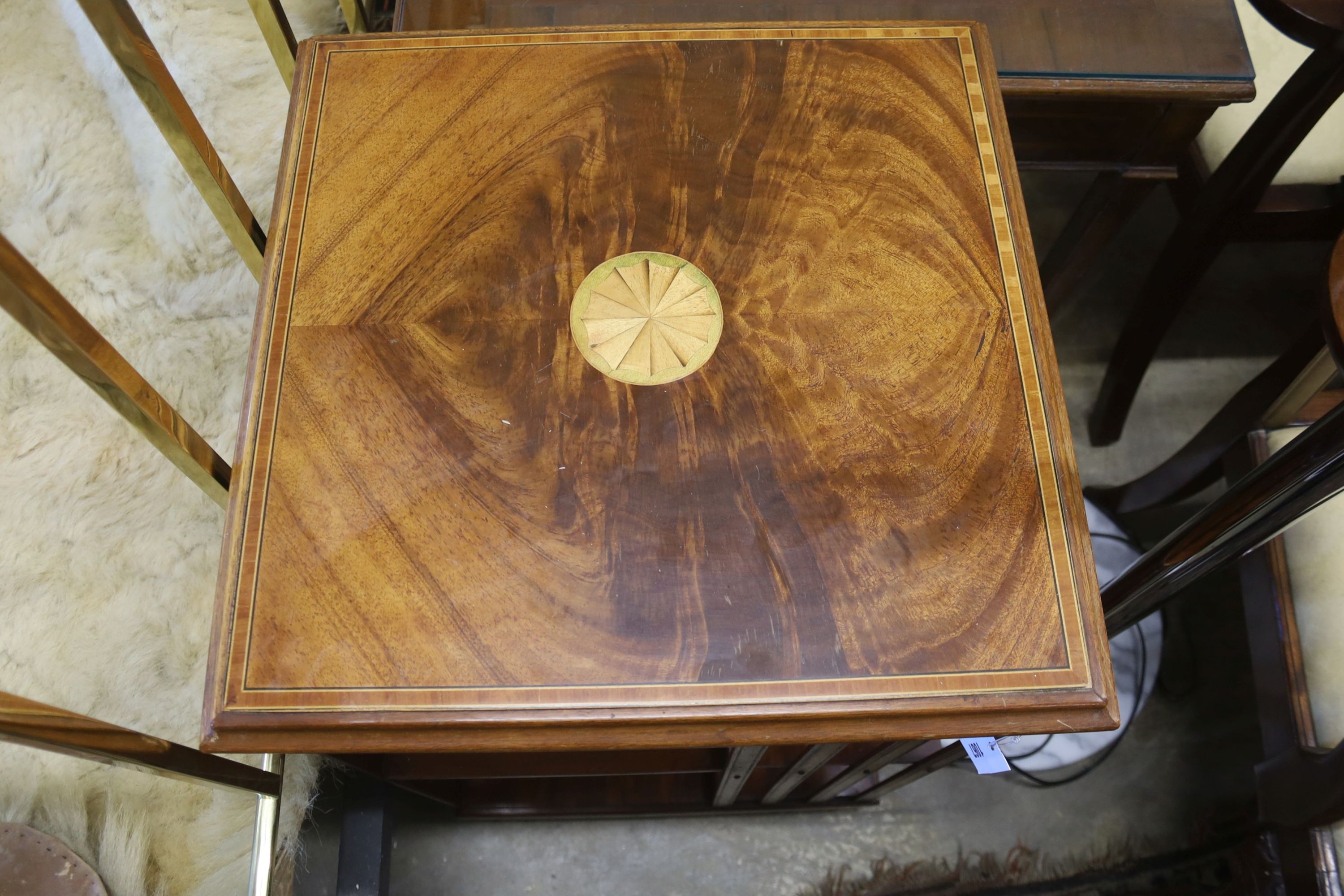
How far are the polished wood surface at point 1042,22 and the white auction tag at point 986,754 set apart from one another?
0.65 m

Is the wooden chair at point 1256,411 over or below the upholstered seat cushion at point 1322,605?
over

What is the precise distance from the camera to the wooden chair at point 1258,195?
0.97 metres

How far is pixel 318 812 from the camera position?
124cm

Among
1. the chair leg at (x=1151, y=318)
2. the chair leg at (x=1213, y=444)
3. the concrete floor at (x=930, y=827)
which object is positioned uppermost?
the chair leg at (x=1151, y=318)

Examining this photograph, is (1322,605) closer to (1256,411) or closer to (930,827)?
(1256,411)

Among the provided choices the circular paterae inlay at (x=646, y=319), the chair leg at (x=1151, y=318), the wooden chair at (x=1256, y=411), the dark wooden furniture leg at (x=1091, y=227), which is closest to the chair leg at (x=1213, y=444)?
the wooden chair at (x=1256, y=411)

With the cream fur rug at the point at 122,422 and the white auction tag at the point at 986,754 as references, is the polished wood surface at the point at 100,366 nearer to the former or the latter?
the cream fur rug at the point at 122,422

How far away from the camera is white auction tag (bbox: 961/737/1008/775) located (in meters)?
0.75

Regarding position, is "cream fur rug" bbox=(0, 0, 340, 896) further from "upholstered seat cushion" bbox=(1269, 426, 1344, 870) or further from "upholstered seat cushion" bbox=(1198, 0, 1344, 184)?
"upholstered seat cushion" bbox=(1198, 0, 1344, 184)

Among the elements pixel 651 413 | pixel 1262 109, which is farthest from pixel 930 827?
pixel 1262 109

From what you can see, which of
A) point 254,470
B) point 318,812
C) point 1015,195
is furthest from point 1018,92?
point 318,812

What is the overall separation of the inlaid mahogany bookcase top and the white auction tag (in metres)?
0.10

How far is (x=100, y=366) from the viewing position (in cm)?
66

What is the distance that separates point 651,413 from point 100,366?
0.38 metres
